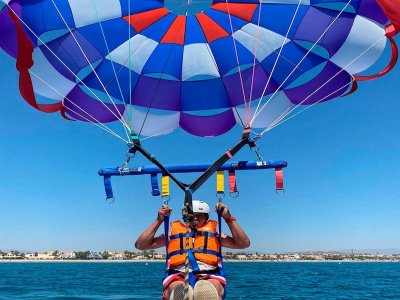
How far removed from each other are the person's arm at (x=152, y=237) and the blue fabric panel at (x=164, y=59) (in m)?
3.75

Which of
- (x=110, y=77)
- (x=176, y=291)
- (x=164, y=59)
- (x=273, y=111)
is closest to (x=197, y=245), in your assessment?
(x=176, y=291)

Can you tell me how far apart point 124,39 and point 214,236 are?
4.23 m

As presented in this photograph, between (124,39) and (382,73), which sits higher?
(124,39)

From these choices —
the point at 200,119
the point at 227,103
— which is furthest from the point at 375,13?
the point at 200,119

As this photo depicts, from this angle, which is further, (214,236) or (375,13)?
(375,13)

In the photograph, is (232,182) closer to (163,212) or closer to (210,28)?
(163,212)

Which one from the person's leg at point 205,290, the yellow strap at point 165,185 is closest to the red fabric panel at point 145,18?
the yellow strap at point 165,185

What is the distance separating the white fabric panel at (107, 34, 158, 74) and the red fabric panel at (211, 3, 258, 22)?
1331mm

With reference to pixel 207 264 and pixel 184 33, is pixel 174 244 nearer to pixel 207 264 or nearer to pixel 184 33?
pixel 207 264

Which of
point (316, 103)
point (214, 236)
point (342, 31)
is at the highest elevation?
point (342, 31)

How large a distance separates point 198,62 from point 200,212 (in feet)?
12.6

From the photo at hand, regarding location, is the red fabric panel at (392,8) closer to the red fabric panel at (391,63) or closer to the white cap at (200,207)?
the red fabric panel at (391,63)

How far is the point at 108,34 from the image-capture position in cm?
757

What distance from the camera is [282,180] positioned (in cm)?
557
